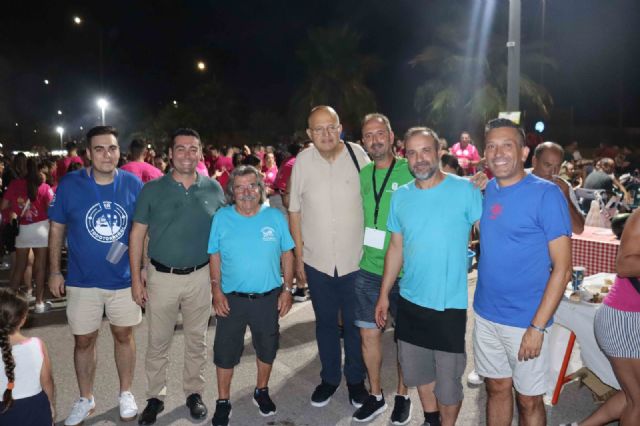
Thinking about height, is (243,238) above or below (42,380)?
above

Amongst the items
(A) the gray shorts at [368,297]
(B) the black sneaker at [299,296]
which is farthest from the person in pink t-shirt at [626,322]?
(B) the black sneaker at [299,296]

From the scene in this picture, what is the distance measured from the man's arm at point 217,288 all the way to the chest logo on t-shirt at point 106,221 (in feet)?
2.36

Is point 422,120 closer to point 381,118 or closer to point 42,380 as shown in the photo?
point 381,118

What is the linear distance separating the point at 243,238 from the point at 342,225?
78 centimetres

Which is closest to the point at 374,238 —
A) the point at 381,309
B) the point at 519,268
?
the point at 381,309

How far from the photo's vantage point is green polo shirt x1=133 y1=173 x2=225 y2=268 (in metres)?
4.00

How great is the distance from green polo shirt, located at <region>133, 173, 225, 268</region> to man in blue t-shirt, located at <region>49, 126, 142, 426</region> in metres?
0.23

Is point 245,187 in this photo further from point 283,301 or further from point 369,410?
point 369,410

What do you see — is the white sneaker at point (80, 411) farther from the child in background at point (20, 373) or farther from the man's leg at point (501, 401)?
the man's leg at point (501, 401)

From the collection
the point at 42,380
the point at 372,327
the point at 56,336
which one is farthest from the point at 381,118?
the point at 56,336

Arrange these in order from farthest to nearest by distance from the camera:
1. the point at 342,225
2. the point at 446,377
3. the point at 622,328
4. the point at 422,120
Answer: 1. the point at 422,120
2. the point at 342,225
3. the point at 446,377
4. the point at 622,328

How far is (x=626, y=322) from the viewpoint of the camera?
3119 millimetres

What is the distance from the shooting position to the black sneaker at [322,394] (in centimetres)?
439

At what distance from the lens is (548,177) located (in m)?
5.24
